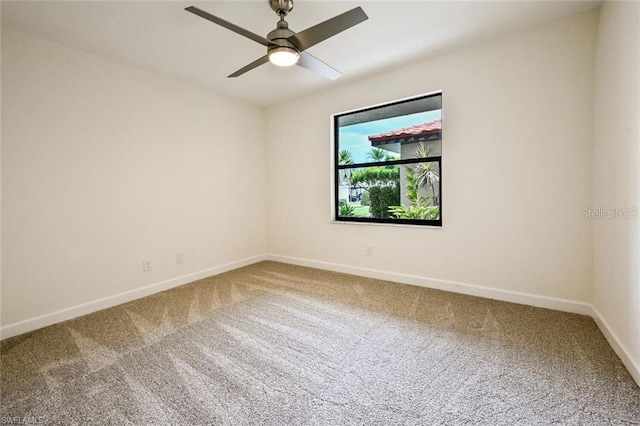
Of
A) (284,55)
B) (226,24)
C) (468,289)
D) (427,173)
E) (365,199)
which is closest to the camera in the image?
(226,24)

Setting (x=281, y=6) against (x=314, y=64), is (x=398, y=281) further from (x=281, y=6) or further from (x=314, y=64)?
(x=281, y=6)

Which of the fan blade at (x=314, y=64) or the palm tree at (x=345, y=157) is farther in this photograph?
the palm tree at (x=345, y=157)

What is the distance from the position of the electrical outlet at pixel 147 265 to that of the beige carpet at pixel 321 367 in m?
0.43

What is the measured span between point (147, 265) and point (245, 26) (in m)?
2.56

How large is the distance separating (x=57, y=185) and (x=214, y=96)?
2.01 m

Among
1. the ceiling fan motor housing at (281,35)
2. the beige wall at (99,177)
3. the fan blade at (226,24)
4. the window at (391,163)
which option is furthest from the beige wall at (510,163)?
the beige wall at (99,177)

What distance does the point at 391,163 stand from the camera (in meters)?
3.31

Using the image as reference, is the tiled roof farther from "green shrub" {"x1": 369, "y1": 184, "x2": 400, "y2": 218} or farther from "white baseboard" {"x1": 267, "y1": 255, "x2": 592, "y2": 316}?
"white baseboard" {"x1": 267, "y1": 255, "x2": 592, "y2": 316}

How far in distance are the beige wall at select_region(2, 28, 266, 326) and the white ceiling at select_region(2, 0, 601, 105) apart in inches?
11.3

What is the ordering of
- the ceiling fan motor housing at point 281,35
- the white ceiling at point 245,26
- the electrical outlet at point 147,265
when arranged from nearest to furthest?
the ceiling fan motor housing at point 281,35 < the white ceiling at point 245,26 < the electrical outlet at point 147,265

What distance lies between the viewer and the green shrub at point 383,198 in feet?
11.0

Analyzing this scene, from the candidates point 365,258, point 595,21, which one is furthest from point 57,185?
point 595,21

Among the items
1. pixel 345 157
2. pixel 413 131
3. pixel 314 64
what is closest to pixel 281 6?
pixel 314 64

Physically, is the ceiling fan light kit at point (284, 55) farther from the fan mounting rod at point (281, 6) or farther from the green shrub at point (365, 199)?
the green shrub at point (365, 199)
